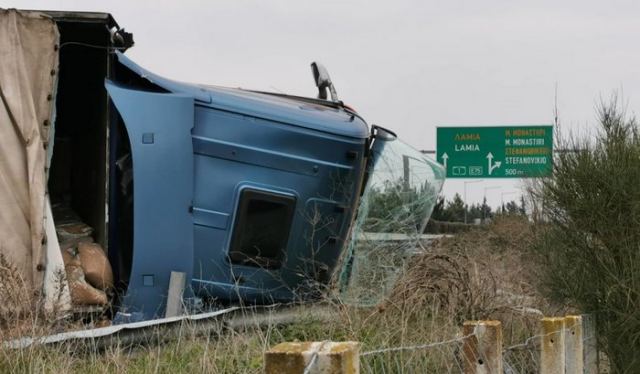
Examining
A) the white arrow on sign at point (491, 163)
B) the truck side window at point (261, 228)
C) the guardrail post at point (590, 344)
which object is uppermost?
the white arrow on sign at point (491, 163)

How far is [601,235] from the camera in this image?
5363 millimetres

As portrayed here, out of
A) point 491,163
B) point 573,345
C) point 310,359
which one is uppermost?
point 491,163

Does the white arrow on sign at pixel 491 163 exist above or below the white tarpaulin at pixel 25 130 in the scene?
above

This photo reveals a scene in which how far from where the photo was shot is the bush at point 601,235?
202 inches

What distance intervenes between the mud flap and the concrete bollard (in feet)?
11.7

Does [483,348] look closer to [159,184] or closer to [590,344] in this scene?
[590,344]

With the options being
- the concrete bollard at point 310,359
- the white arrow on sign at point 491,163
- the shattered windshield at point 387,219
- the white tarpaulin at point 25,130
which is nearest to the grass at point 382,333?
the shattered windshield at point 387,219

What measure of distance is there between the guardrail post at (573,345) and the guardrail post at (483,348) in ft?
3.23

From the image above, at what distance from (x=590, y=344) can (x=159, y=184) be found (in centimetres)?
304

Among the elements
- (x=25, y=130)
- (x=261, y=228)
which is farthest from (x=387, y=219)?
(x=25, y=130)

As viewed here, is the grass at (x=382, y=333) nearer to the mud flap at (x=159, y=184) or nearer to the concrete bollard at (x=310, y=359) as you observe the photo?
the mud flap at (x=159, y=184)

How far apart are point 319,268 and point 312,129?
3.35ft

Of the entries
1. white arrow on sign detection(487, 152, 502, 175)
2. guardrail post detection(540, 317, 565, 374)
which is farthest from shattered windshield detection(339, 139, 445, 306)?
white arrow on sign detection(487, 152, 502, 175)

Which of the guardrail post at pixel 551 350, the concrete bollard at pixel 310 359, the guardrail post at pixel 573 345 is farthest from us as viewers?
the guardrail post at pixel 573 345
